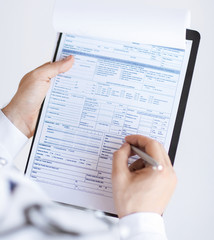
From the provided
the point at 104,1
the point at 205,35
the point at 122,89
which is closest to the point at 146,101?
the point at 122,89

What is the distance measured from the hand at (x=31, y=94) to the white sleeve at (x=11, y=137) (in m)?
0.01

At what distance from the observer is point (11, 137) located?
0.57 meters

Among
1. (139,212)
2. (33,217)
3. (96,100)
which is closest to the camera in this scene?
(33,217)

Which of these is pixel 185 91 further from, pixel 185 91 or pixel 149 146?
pixel 149 146

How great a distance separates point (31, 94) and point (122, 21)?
0.20m

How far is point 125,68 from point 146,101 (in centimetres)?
6

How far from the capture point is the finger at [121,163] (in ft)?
1.47

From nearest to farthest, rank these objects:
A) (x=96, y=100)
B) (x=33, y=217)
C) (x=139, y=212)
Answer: (x=33, y=217) → (x=139, y=212) → (x=96, y=100)

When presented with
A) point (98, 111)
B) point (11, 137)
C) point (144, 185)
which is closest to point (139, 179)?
point (144, 185)

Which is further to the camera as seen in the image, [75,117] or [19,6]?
[19,6]

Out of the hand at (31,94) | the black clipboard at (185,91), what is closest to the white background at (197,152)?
the black clipboard at (185,91)

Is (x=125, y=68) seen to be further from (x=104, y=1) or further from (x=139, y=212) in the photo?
(x=139, y=212)

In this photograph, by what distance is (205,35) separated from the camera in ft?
2.27

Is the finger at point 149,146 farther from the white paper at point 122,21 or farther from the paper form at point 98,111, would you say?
the white paper at point 122,21
